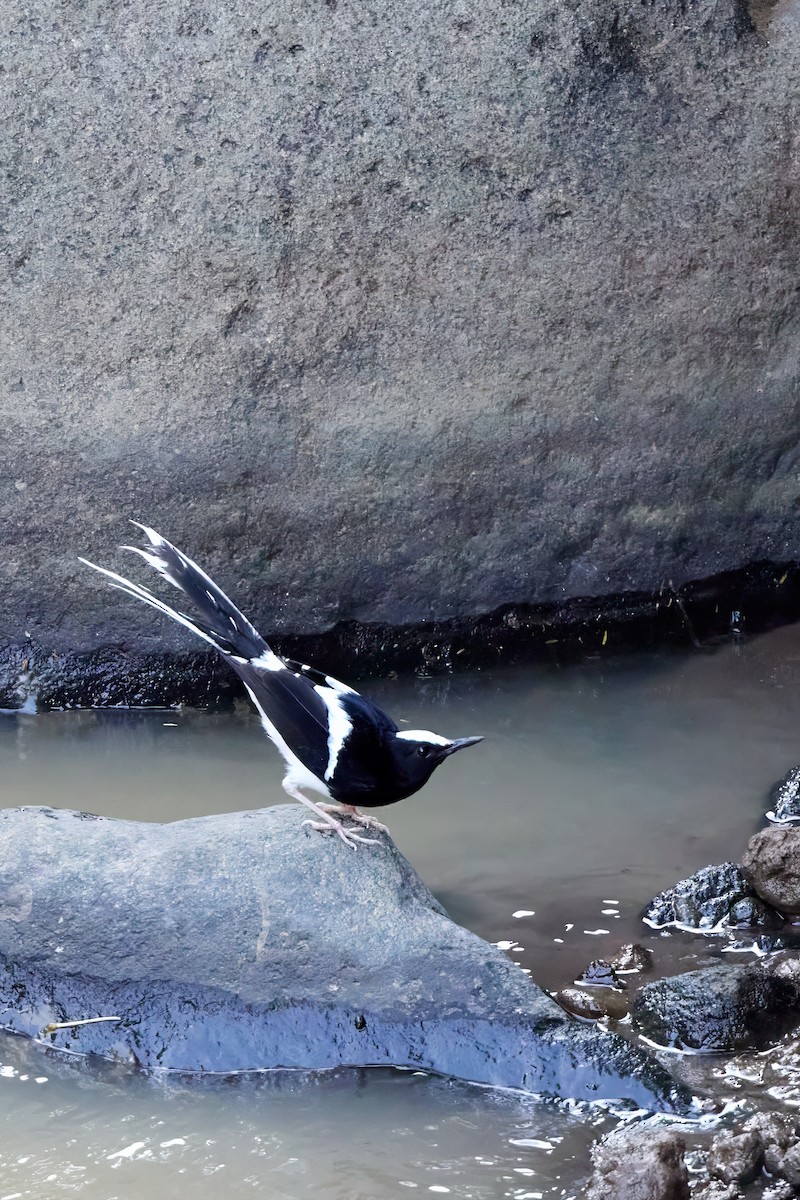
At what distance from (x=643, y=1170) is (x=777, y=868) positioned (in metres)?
1.47

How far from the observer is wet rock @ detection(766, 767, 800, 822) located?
4.58 metres

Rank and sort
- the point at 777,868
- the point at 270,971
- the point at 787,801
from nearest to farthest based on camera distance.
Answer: the point at 270,971, the point at 777,868, the point at 787,801

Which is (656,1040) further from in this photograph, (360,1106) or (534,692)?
(534,692)

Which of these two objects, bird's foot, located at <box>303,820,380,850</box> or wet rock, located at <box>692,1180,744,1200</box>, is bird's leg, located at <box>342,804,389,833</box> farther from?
wet rock, located at <box>692,1180,744,1200</box>

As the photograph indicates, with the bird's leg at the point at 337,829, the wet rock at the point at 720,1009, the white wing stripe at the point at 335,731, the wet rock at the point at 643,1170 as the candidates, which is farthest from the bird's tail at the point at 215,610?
the wet rock at the point at 643,1170

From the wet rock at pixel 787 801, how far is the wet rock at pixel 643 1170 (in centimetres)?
190

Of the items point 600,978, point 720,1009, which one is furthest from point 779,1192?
point 600,978

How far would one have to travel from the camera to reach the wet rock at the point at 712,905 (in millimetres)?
4027

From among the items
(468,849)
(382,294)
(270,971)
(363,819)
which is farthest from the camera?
(382,294)


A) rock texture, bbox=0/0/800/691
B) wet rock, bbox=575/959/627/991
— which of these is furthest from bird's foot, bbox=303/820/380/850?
rock texture, bbox=0/0/800/691

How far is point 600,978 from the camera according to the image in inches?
148

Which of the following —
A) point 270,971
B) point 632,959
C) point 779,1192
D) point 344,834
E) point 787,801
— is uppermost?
point 344,834

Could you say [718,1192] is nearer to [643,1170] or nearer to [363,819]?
[643,1170]

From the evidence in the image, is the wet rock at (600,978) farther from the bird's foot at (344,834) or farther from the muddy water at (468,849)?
the bird's foot at (344,834)
